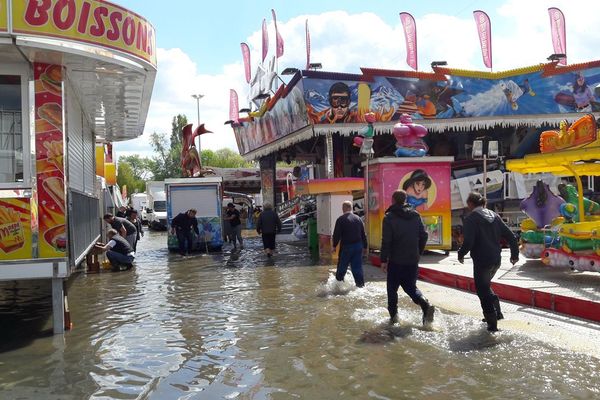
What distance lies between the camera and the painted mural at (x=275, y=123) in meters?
23.3

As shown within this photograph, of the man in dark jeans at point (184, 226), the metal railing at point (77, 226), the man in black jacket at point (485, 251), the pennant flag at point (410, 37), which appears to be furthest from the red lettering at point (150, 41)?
the pennant flag at point (410, 37)

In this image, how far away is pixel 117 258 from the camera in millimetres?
14430

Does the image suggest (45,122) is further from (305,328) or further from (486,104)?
(486,104)

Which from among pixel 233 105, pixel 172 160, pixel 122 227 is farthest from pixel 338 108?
pixel 172 160

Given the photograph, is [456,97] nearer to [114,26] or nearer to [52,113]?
[114,26]

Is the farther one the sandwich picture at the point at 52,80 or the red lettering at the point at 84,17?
the sandwich picture at the point at 52,80

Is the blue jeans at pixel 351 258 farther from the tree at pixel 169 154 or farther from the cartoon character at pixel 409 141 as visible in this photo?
the tree at pixel 169 154

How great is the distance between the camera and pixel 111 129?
46.1 ft

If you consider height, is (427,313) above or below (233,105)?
below

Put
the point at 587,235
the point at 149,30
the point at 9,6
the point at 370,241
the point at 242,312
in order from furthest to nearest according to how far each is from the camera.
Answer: the point at 370,241
the point at 587,235
the point at 242,312
the point at 149,30
the point at 9,6

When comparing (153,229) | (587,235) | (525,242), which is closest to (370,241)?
(525,242)

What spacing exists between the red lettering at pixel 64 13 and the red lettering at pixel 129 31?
67 centimetres

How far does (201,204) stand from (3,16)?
1259 cm

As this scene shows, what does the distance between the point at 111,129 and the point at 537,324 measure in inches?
409
